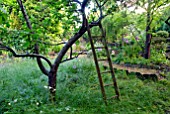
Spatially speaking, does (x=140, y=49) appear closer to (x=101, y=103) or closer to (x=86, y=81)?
(x=86, y=81)

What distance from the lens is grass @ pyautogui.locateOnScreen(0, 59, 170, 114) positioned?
2.52m

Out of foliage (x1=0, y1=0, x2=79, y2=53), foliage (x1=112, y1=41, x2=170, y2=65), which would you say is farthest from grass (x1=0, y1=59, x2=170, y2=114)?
foliage (x1=112, y1=41, x2=170, y2=65)

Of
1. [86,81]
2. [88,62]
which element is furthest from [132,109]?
[88,62]

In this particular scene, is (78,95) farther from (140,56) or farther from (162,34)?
(162,34)

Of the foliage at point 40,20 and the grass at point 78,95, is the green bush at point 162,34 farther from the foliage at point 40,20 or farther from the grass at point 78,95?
the foliage at point 40,20

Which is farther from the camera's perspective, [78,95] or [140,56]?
[140,56]

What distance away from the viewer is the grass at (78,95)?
2.52 m

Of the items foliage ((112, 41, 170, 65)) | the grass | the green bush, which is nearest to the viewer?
the grass

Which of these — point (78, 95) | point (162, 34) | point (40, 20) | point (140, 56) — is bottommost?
point (78, 95)

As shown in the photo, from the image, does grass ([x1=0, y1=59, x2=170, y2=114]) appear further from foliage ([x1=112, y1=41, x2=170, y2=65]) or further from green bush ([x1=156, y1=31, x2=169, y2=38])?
green bush ([x1=156, y1=31, x2=169, y2=38])

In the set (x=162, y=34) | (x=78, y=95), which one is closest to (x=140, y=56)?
A: (x=162, y=34)

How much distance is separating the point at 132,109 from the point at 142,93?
2.34 ft

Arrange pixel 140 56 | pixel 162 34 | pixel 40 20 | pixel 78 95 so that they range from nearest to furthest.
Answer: pixel 78 95 < pixel 40 20 < pixel 162 34 < pixel 140 56

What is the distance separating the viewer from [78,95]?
3.09 m
